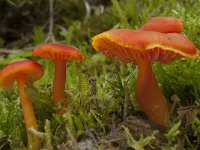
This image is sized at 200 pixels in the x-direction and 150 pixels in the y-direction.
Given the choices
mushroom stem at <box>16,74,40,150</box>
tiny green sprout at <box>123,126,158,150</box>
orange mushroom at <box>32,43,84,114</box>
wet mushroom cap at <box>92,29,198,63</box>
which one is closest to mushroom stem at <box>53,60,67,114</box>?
orange mushroom at <box>32,43,84,114</box>

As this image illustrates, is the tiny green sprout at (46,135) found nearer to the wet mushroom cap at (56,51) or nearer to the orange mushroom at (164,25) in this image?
the wet mushroom cap at (56,51)

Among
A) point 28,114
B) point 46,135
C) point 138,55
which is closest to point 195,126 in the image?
point 138,55

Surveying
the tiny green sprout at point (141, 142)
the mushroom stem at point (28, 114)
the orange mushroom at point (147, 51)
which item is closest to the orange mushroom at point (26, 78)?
the mushroom stem at point (28, 114)

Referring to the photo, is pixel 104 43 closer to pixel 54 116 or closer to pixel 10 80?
pixel 54 116

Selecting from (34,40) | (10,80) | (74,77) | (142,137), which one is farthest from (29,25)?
(142,137)

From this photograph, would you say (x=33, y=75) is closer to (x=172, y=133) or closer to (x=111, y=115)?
(x=111, y=115)

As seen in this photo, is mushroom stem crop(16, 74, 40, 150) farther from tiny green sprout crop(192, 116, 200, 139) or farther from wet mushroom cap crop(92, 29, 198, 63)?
tiny green sprout crop(192, 116, 200, 139)
